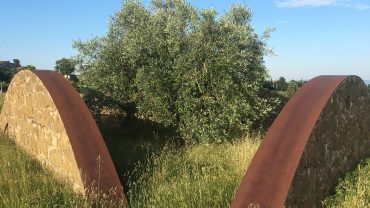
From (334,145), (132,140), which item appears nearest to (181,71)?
(132,140)

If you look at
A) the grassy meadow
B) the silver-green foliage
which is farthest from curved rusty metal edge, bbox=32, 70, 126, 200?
the silver-green foliage

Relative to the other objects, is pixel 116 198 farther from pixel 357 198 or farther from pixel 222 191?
pixel 357 198

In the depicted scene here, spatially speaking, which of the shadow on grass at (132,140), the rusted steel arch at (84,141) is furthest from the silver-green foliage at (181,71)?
the rusted steel arch at (84,141)

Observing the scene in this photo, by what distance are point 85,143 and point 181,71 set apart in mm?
6892

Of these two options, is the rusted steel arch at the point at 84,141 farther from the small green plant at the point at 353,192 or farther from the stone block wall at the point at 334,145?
the small green plant at the point at 353,192

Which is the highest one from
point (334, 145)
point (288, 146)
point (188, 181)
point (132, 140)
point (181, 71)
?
point (181, 71)

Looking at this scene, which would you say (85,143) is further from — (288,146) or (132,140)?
(132,140)

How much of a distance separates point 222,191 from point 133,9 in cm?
1182

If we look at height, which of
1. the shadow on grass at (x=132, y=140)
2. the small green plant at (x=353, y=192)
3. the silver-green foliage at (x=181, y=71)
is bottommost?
the small green plant at (x=353, y=192)

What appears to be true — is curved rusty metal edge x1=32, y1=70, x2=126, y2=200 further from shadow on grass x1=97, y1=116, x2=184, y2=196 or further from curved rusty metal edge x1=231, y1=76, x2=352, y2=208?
curved rusty metal edge x1=231, y1=76, x2=352, y2=208

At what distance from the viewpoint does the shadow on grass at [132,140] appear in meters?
10.3

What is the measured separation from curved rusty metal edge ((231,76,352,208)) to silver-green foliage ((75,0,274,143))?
21.3 ft

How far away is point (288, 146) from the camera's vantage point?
20.6ft

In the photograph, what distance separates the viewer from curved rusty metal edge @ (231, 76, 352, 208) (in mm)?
5914
